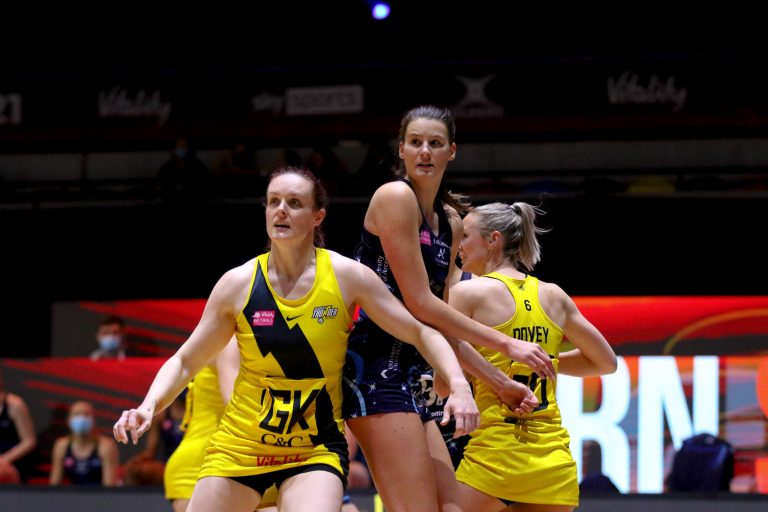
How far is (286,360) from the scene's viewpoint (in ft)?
12.0

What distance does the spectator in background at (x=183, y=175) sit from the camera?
1059 cm

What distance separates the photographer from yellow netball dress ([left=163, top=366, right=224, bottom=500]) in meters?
5.29

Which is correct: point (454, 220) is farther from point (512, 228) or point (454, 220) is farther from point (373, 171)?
point (373, 171)

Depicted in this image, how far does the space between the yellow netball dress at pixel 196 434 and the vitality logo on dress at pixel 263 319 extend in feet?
5.37

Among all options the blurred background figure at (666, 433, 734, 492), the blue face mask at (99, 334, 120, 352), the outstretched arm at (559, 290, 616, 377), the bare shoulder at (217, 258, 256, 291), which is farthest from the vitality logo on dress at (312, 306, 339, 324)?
Answer: the blue face mask at (99, 334, 120, 352)

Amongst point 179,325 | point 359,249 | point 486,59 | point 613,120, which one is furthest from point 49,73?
point 359,249

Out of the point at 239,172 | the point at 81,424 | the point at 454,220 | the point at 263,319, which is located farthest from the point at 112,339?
the point at 263,319

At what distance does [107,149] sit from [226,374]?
7491mm

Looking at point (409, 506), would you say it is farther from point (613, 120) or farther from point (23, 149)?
point (23, 149)

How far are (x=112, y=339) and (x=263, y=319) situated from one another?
6.33 metres

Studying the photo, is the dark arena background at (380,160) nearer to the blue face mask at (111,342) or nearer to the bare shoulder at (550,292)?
the blue face mask at (111,342)

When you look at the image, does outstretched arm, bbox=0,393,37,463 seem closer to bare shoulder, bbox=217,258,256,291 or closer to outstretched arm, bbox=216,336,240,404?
outstretched arm, bbox=216,336,240,404

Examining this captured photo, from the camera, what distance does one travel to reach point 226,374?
493 cm

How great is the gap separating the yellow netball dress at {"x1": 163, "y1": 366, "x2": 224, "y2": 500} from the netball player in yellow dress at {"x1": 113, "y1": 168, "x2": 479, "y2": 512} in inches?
60.5
